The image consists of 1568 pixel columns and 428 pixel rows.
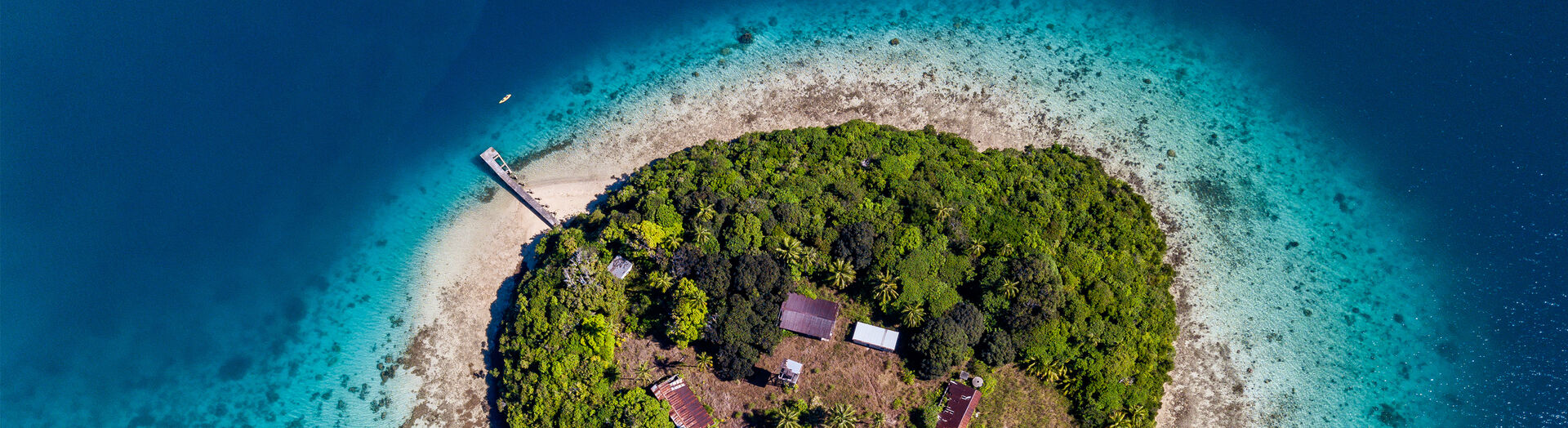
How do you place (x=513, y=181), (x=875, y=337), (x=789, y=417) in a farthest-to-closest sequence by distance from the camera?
(x=513, y=181) → (x=875, y=337) → (x=789, y=417)

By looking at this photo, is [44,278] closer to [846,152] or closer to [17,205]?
[17,205]

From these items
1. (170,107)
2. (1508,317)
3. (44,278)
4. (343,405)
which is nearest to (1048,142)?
(1508,317)

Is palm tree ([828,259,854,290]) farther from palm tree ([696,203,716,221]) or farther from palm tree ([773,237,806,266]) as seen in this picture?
palm tree ([696,203,716,221])

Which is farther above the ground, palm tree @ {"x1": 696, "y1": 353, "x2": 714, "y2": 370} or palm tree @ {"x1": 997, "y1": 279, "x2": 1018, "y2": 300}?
palm tree @ {"x1": 997, "y1": 279, "x2": 1018, "y2": 300}

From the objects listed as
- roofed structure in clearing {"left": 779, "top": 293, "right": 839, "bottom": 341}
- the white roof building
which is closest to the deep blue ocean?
roofed structure in clearing {"left": 779, "top": 293, "right": 839, "bottom": 341}

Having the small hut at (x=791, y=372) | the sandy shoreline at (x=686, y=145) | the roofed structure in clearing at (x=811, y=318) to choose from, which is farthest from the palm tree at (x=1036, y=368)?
the small hut at (x=791, y=372)

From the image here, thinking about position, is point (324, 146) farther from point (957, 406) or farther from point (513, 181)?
point (957, 406)

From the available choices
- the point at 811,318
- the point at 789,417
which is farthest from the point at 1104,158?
the point at 789,417
